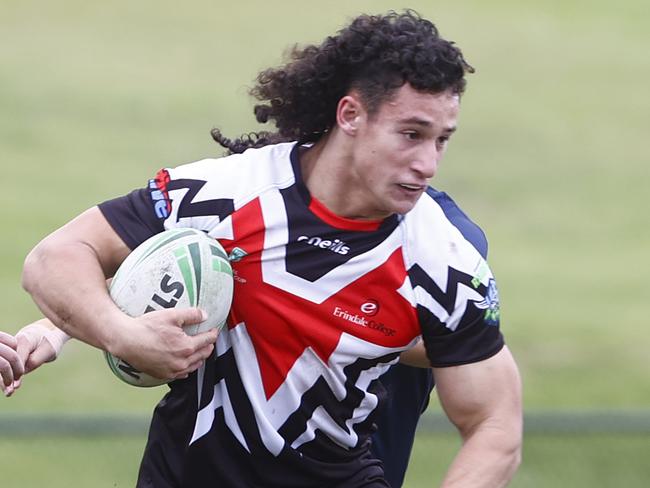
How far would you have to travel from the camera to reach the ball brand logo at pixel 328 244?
4691 millimetres

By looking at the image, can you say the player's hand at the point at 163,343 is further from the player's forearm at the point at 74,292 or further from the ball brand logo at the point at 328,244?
the ball brand logo at the point at 328,244

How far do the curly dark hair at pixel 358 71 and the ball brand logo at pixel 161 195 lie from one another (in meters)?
0.53

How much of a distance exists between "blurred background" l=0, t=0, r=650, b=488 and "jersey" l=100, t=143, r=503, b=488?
3793 millimetres

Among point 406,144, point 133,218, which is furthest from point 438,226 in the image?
point 133,218

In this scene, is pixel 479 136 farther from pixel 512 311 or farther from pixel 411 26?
pixel 411 26

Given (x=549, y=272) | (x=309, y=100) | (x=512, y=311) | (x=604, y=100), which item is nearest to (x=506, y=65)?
(x=604, y=100)

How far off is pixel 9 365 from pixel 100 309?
1.23ft

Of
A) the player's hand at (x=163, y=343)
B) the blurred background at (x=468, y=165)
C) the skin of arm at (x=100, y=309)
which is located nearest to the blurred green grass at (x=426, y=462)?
the blurred background at (x=468, y=165)

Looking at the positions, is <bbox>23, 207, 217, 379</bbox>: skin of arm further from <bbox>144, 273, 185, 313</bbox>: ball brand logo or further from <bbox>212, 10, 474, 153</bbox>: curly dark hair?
<bbox>212, 10, 474, 153</bbox>: curly dark hair

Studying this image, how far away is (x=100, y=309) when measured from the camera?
4.47 meters

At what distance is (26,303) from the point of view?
43.1ft

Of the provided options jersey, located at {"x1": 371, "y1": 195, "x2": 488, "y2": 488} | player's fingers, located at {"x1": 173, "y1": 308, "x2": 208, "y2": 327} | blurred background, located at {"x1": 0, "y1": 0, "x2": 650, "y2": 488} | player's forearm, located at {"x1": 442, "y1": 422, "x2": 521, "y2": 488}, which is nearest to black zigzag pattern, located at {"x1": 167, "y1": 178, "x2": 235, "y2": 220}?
player's fingers, located at {"x1": 173, "y1": 308, "x2": 208, "y2": 327}

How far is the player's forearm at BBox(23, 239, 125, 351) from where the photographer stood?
14.6ft

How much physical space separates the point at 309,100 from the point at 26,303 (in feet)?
28.3
